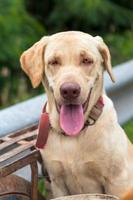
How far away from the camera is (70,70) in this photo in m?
5.84

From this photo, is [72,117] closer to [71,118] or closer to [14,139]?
[71,118]

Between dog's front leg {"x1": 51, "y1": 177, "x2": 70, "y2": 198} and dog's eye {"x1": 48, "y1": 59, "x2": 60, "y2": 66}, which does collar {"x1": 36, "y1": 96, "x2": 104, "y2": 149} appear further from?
dog's eye {"x1": 48, "y1": 59, "x2": 60, "y2": 66}

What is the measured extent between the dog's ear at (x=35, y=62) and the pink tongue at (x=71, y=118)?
26cm

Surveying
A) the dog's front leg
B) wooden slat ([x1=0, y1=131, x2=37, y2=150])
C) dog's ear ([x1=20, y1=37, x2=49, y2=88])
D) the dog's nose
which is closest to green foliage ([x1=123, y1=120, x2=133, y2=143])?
wooden slat ([x1=0, y1=131, x2=37, y2=150])

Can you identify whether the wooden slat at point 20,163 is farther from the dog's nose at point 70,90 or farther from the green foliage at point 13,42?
the green foliage at point 13,42

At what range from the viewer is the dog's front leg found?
6.29 metres

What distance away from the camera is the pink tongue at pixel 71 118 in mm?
5926

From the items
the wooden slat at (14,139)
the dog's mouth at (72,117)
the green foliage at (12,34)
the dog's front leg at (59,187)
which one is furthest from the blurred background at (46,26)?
the dog's mouth at (72,117)

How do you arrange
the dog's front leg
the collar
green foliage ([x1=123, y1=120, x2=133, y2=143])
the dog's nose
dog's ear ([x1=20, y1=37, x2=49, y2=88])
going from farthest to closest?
green foliage ([x1=123, y1=120, x2=133, y2=143]) < the dog's front leg < the collar < dog's ear ([x1=20, y1=37, x2=49, y2=88]) < the dog's nose

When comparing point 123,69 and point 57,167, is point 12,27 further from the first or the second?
point 57,167

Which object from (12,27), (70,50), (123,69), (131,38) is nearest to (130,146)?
(70,50)

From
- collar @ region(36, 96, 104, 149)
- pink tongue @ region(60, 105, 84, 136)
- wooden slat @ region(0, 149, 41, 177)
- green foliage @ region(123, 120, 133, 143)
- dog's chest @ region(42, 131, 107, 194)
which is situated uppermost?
pink tongue @ region(60, 105, 84, 136)

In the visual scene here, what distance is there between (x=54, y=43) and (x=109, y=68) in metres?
0.41

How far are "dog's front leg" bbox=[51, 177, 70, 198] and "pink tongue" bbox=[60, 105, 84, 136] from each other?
0.44 metres
